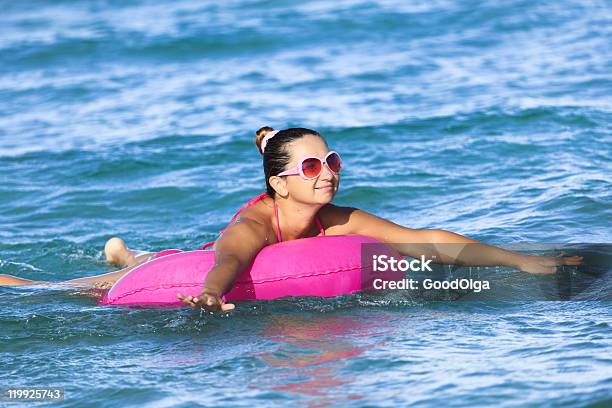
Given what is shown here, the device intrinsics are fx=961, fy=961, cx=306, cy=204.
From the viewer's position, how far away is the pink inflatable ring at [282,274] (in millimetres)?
5766

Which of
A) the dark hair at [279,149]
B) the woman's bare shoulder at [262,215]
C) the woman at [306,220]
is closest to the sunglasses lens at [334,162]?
the woman at [306,220]

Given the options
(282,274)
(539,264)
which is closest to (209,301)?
(282,274)

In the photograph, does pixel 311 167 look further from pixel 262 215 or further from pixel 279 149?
pixel 262 215

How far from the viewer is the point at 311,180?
5.80 meters

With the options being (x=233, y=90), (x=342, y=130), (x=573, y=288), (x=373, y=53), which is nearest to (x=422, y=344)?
(x=573, y=288)

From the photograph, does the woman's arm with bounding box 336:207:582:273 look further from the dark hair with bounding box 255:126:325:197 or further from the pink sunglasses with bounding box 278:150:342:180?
the dark hair with bounding box 255:126:325:197

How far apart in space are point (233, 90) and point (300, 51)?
2618mm

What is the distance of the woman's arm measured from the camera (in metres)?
6.04

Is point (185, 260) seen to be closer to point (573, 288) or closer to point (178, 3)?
point (573, 288)

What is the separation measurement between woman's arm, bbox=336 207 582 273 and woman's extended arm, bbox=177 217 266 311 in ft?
2.64

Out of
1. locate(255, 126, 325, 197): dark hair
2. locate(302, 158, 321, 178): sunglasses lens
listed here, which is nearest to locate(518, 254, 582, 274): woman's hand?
locate(302, 158, 321, 178): sunglasses lens

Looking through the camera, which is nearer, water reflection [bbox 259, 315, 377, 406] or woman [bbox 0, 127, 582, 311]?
water reflection [bbox 259, 315, 377, 406]

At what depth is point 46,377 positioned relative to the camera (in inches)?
197

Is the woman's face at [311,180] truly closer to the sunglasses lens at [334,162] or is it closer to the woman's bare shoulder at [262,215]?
the sunglasses lens at [334,162]
